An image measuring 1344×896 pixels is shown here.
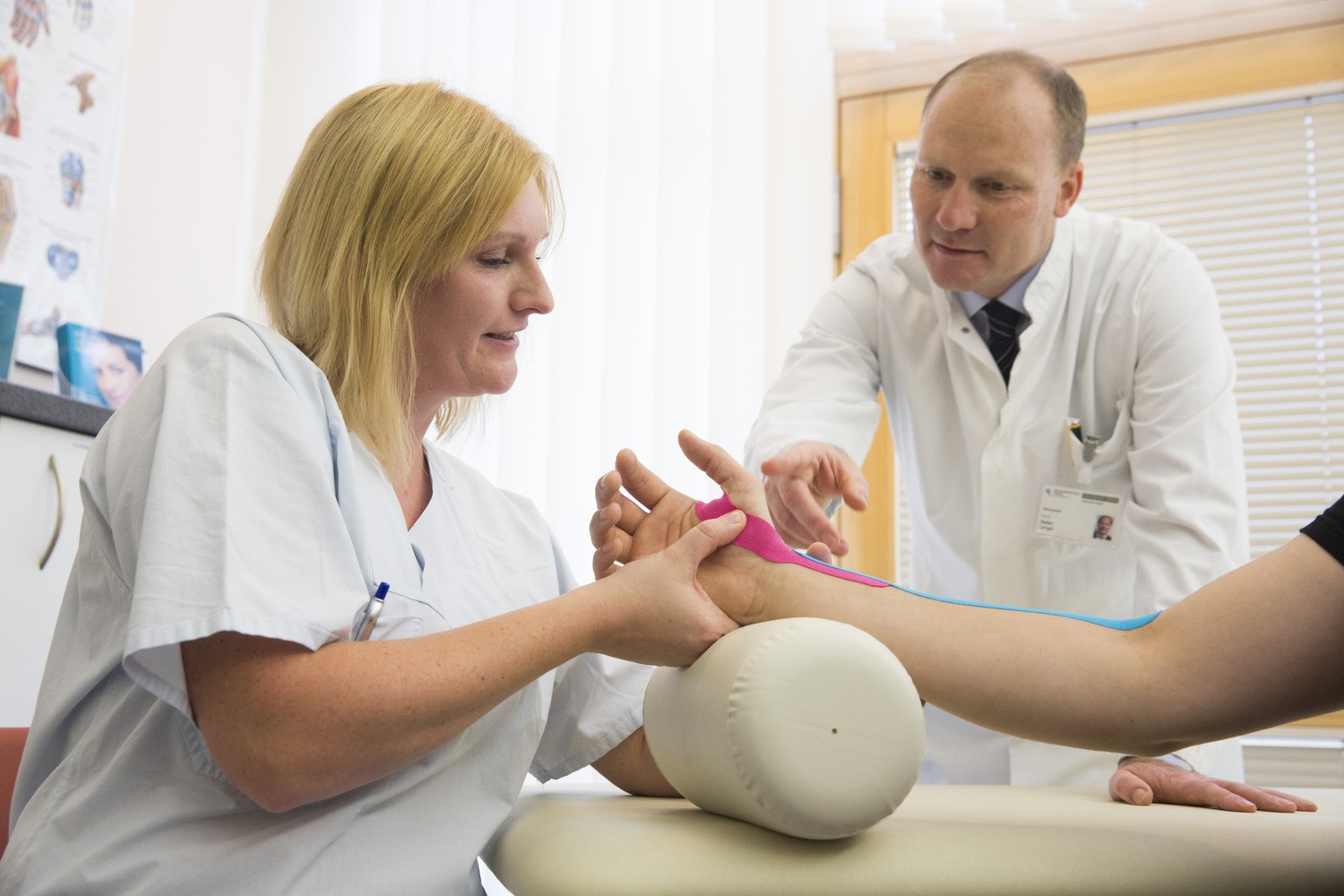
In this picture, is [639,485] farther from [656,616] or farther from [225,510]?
[225,510]

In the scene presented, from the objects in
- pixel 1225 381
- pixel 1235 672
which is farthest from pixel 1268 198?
pixel 1235 672

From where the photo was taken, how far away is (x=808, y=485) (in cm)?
156

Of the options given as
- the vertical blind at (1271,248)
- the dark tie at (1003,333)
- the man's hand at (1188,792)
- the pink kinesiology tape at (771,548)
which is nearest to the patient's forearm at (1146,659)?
the pink kinesiology tape at (771,548)

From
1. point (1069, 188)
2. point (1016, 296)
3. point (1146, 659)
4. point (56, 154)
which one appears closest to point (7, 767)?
point (1146, 659)

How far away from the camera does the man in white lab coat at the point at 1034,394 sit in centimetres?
171

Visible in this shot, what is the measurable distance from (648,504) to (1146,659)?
512mm

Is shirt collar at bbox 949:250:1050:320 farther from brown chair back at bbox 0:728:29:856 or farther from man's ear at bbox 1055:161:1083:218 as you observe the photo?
brown chair back at bbox 0:728:29:856

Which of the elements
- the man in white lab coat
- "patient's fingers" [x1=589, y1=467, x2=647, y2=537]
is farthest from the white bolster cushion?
the man in white lab coat

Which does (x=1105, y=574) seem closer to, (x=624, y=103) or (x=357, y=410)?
(x=357, y=410)

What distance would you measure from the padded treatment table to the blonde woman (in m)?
0.13

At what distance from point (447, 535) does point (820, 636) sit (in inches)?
19.4

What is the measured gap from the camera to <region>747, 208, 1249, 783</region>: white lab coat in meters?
1.68

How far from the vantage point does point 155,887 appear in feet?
2.68

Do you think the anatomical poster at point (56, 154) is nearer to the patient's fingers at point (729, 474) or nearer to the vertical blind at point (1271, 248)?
the patient's fingers at point (729, 474)
